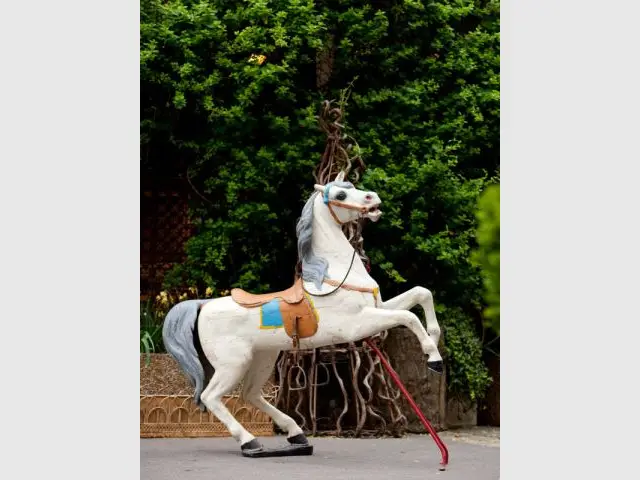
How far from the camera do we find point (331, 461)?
7.26 metres

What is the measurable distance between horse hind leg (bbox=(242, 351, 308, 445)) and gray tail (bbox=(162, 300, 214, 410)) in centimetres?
38

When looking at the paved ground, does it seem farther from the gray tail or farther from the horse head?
the horse head

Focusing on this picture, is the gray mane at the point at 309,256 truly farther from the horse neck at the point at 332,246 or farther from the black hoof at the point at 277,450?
the black hoof at the point at 277,450

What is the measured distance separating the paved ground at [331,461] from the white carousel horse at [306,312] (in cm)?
43

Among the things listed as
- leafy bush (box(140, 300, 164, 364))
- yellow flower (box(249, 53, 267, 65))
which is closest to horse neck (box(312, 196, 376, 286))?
leafy bush (box(140, 300, 164, 364))

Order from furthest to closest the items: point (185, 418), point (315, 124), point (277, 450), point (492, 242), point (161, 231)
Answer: point (161, 231), point (315, 124), point (185, 418), point (492, 242), point (277, 450)

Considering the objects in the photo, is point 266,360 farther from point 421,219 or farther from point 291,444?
point 421,219

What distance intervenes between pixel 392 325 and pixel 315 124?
363cm

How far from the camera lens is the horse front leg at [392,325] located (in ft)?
22.2

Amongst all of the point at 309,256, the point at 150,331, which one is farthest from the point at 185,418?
the point at 309,256

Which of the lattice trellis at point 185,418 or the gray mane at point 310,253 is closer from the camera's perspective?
the gray mane at point 310,253

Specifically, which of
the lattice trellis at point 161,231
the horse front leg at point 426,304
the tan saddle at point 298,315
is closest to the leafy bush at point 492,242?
the horse front leg at point 426,304

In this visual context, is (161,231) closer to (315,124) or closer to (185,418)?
(315,124)

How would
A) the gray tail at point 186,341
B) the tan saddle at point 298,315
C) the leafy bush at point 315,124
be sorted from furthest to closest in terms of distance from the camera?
the leafy bush at point 315,124 < the gray tail at point 186,341 < the tan saddle at point 298,315
